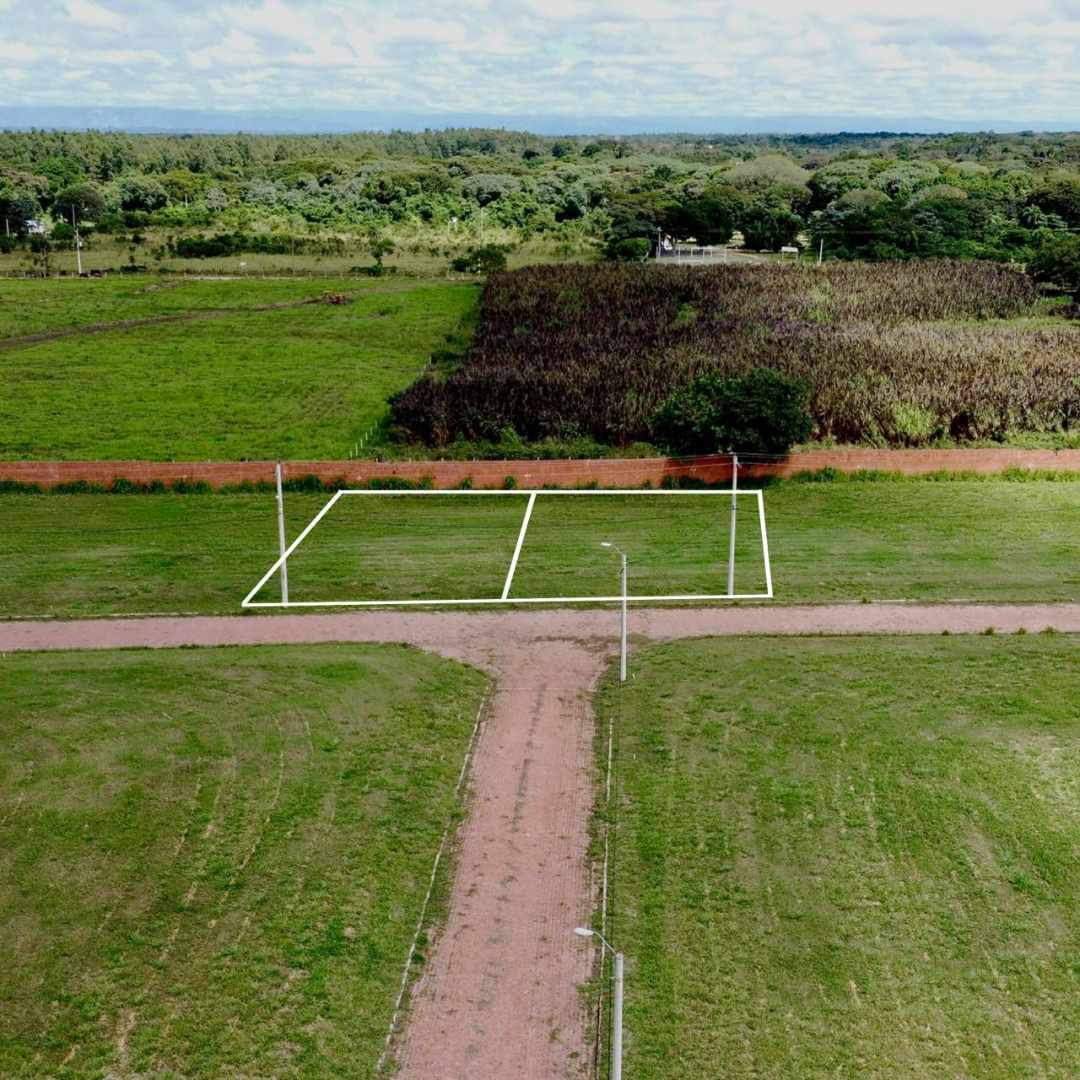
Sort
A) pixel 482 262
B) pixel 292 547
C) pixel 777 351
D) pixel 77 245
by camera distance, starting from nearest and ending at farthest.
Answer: pixel 292 547 → pixel 777 351 → pixel 77 245 → pixel 482 262

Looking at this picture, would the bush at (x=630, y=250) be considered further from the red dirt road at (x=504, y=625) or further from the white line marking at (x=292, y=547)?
the red dirt road at (x=504, y=625)

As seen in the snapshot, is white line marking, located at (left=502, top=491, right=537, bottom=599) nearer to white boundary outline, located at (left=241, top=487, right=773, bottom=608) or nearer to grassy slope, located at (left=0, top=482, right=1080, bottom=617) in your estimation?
white boundary outline, located at (left=241, top=487, right=773, bottom=608)

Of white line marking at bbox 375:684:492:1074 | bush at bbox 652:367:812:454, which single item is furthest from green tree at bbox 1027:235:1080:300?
white line marking at bbox 375:684:492:1074

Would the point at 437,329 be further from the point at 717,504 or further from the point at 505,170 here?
the point at 505,170

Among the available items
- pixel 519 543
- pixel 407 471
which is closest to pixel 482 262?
pixel 407 471

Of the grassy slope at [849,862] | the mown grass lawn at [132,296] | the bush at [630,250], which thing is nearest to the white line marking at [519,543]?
the grassy slope at [849,862]

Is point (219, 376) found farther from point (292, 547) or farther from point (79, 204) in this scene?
point (79, 204)

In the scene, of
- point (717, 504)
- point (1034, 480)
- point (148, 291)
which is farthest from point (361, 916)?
point (148, 291)
